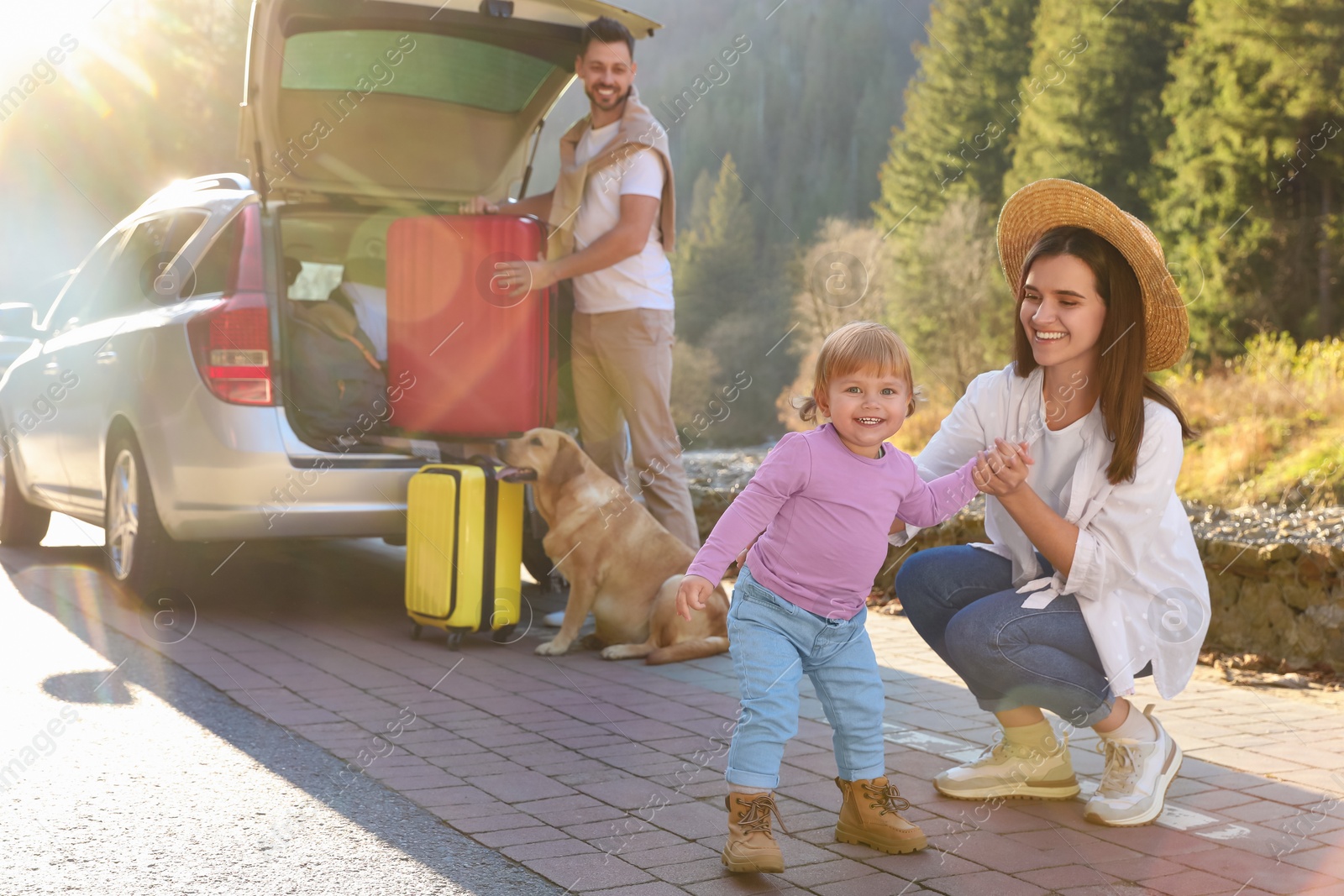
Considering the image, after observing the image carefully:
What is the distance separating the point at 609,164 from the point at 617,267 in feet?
1.46

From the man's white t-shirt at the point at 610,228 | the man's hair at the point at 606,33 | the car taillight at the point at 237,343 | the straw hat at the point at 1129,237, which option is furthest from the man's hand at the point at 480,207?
the straw hat at the point at 1129,237

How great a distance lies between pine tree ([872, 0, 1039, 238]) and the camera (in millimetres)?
48719

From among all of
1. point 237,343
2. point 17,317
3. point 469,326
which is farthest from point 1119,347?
point 17,317

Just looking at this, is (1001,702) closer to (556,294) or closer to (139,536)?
(556,294)

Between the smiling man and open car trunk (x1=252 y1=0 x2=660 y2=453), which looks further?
open car trunk (x1=252 y1=0 x2=660 y2=453)

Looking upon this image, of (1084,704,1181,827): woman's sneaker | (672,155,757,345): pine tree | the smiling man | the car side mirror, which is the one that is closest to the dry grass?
the smiling man

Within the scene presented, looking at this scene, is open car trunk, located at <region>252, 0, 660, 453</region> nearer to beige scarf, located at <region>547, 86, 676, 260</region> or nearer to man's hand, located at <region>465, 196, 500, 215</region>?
man's hand, located at <region>465, 196, 500, 215</region>

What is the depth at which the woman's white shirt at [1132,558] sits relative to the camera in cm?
326

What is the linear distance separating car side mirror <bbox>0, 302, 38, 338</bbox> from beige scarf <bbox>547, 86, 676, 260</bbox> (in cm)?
343

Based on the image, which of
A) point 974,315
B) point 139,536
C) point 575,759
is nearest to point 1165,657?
point 575,759

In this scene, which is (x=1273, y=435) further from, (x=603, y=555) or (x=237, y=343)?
(x=237, y=343)

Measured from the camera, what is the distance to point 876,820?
309cm

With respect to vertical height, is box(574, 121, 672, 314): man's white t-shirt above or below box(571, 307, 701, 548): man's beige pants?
above

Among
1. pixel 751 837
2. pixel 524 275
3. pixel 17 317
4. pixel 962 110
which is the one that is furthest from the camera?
pixel 962 110
